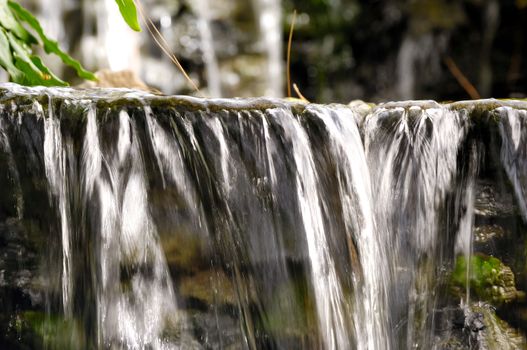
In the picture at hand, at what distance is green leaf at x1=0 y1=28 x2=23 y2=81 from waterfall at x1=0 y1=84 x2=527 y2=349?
0.47 m

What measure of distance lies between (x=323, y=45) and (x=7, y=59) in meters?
4.75

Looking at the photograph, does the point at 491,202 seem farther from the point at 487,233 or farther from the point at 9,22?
the point at 9,22

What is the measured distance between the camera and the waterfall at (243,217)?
1.57 m

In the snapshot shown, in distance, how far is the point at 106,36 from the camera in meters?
5.68

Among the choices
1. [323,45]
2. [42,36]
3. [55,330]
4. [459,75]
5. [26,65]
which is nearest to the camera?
[55,330]

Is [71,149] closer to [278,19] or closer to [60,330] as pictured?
[60,330]

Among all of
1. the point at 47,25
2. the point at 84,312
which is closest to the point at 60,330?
the point at 84,312

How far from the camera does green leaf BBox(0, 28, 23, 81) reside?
6.53 feet

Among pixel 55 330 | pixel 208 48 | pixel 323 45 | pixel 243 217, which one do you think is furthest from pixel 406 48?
pixel 55 330

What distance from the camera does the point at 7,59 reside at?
79.1 inches

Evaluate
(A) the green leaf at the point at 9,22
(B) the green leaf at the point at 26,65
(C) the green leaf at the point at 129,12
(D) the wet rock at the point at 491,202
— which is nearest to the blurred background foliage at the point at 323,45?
(A) the green leaf at the point at 9,22

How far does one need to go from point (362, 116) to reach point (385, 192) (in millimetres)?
228

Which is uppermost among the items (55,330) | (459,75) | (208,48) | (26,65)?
(208,48)

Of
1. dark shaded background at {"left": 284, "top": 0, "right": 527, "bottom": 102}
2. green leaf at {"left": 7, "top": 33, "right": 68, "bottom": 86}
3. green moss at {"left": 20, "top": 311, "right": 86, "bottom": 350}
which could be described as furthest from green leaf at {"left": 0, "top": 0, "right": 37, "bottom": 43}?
dark shaded background at {"left": 284, "top": 0, "right": 527, "bottom": 102}
